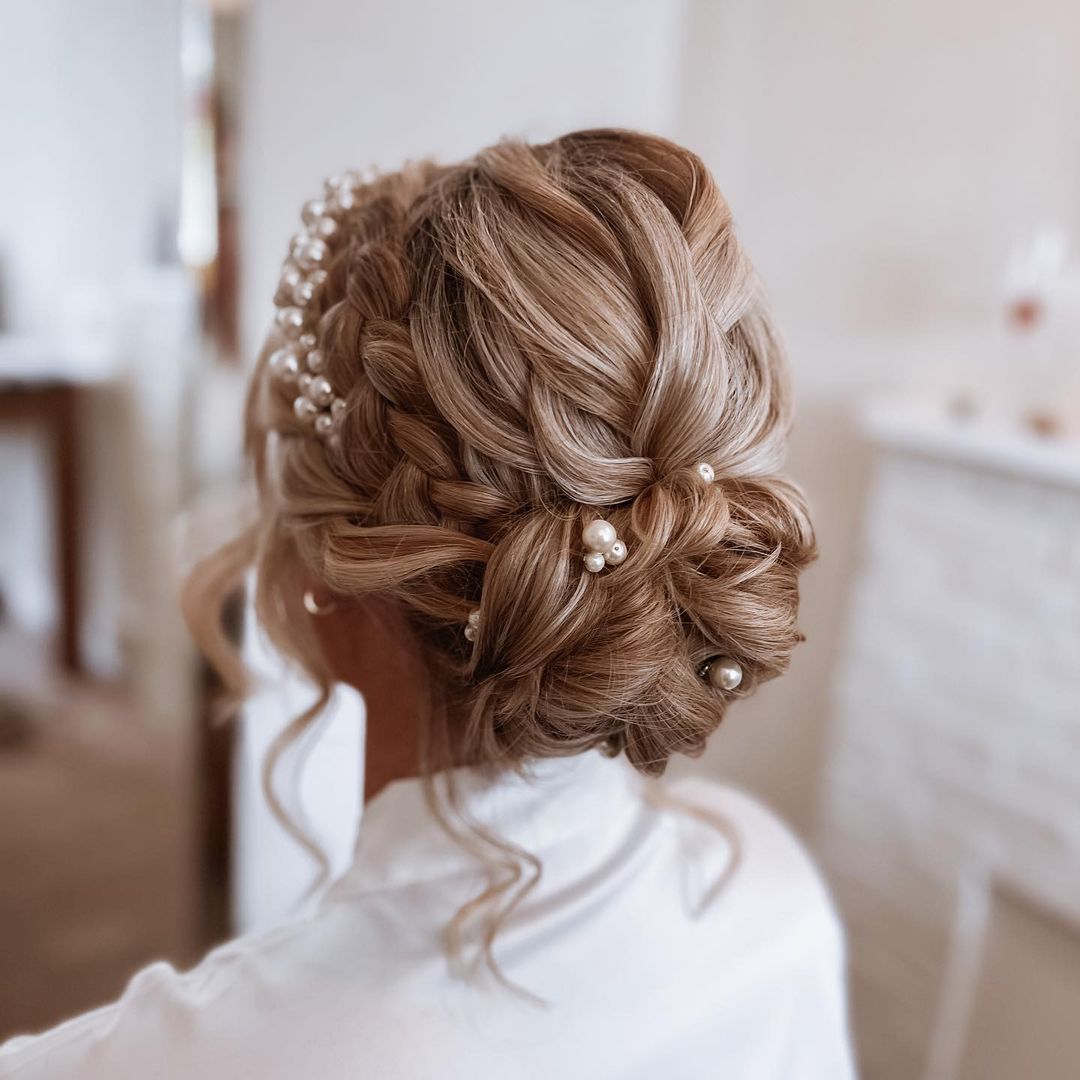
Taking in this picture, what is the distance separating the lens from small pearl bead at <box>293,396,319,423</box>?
0.63m

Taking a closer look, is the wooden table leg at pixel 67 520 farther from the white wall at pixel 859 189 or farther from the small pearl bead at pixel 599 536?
the white wall at pixel 859 189

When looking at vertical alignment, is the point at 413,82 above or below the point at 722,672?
above

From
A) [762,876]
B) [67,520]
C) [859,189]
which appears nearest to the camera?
[762,876]

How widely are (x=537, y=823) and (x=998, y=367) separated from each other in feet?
4.23

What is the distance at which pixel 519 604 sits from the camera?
50cm

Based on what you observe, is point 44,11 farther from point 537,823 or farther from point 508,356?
point 537,823

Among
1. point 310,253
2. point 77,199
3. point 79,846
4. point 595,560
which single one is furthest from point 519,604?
point 79,846

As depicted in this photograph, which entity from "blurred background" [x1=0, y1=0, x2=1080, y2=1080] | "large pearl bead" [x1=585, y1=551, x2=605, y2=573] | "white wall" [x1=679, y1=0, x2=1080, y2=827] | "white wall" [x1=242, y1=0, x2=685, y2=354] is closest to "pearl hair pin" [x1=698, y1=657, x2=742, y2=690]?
"large pearl bead" [x1=585, y1=551, x2=605, y2=573]

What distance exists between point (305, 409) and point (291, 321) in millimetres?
83

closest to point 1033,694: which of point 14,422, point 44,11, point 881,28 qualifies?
point 881,28

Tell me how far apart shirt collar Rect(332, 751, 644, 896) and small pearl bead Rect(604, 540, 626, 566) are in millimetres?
188

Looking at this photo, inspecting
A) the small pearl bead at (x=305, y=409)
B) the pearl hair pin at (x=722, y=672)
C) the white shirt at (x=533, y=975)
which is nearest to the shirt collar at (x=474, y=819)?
the white shirt at (x=533, y=975)

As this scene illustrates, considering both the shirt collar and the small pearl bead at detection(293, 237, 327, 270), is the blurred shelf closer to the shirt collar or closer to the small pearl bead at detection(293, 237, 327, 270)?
the shirt collar

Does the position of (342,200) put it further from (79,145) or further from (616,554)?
(79,145)
